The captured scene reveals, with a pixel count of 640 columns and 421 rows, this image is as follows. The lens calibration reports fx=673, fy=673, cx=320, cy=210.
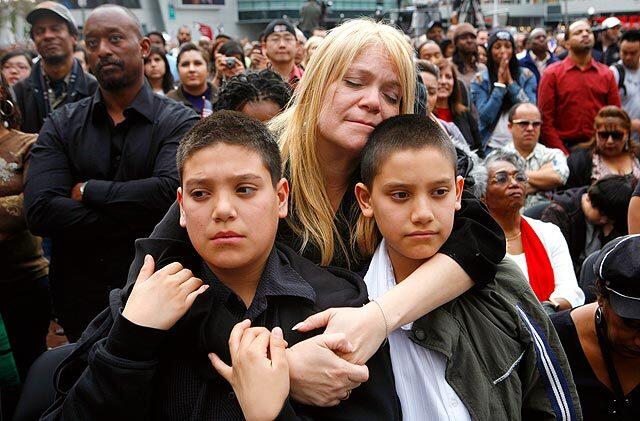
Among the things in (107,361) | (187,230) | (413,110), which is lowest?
(107,361)

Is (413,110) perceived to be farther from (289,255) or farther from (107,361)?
(107,361)

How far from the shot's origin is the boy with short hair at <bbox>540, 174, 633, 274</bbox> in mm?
4477

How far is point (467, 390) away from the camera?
1.83 metres

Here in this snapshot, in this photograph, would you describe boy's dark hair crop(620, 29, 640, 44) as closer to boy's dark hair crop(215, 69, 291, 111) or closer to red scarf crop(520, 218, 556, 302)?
red scarf crop(520, 218, 556, 302)

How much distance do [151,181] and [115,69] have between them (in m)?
0.66

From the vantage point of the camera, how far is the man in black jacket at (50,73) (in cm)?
483

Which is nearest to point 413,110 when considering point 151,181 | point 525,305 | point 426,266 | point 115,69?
point 426,266

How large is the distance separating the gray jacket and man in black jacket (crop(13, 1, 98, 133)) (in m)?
3.95

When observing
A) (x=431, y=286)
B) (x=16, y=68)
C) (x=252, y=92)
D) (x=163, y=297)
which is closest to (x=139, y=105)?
(x=252, y=92)

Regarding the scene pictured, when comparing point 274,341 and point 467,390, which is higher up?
point 274,341

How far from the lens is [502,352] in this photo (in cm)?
191

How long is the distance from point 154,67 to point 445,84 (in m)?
3.06

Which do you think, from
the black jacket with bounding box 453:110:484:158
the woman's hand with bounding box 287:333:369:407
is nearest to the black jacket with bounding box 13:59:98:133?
the black jacket with bounding box 453:110:484:158

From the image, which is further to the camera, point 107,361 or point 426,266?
point 426,266
